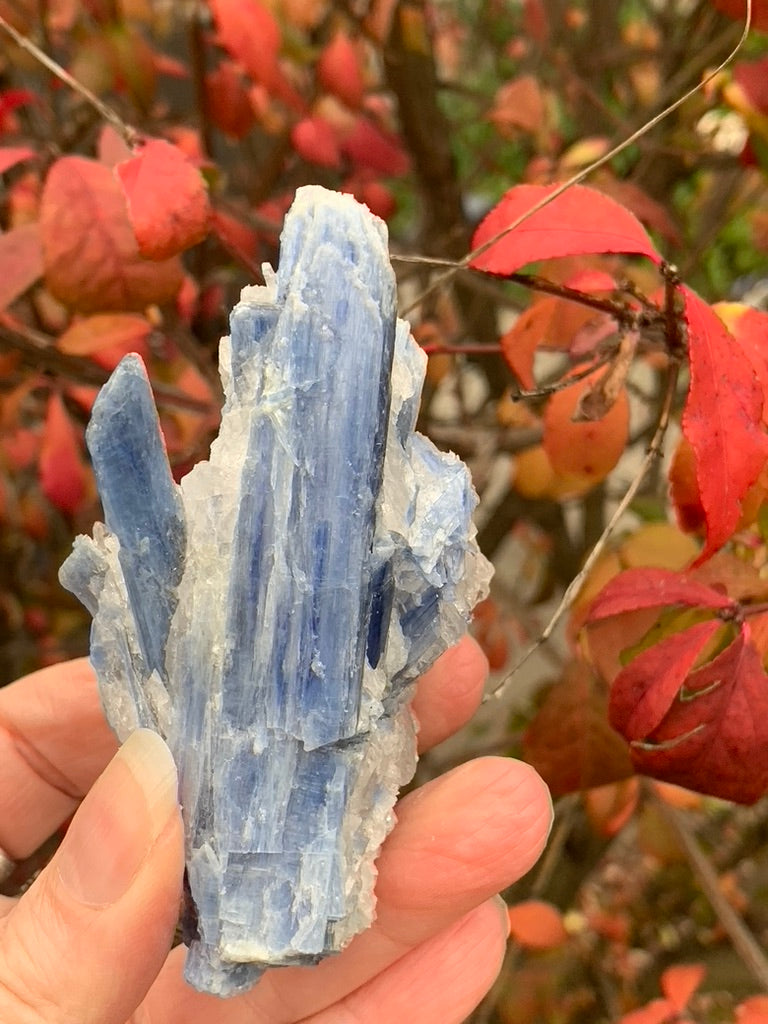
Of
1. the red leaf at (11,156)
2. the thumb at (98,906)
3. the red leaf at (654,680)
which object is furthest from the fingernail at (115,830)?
the red leaf at (11,156)

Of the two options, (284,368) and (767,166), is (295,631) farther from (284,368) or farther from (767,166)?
(767,166)

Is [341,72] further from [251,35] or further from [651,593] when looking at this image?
[651,593]

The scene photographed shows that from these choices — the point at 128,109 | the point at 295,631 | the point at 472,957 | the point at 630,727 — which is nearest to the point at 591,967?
the point at 472,957

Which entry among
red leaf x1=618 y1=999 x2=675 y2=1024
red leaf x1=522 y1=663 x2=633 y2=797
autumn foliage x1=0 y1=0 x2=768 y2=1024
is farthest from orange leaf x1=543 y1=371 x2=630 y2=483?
red leaf x1=618 y1=999 x2=675 y2=1024

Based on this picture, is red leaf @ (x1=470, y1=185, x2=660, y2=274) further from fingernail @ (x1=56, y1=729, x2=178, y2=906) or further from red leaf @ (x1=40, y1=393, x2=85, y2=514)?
red leaf @ (x1=40, y1=393, x2=85, y2=514)

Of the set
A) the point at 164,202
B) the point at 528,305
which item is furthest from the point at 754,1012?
the point at 164,202

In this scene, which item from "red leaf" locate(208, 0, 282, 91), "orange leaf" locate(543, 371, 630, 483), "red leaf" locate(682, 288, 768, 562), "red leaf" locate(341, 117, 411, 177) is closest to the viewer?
"red leaf" locate(682, 288, 768, 562)
